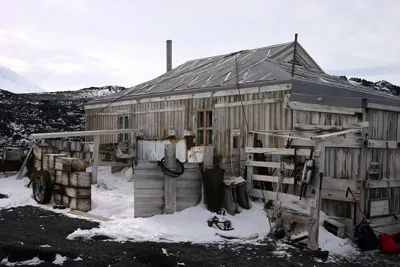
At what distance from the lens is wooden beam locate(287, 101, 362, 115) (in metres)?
9.57

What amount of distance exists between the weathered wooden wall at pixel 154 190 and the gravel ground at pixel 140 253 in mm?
1624

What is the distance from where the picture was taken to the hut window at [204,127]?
14.5 metres

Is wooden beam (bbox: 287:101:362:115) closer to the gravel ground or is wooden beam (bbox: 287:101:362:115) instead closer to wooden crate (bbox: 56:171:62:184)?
the gravel ground

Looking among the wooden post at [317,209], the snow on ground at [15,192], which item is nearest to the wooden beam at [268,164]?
the wooden post at [317,209]

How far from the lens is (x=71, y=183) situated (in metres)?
11.7

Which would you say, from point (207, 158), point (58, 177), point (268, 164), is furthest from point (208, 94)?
point (58, 177)

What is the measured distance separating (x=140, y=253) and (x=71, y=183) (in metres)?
4.81

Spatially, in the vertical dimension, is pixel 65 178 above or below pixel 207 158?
below

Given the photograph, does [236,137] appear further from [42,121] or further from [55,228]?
[42,121]

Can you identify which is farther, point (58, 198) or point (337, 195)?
point (58, 198)

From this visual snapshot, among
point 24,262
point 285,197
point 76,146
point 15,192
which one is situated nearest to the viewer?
point 24,262

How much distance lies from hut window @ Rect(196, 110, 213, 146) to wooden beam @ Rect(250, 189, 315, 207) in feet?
12.4

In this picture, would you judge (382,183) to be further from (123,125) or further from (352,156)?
(123,125)

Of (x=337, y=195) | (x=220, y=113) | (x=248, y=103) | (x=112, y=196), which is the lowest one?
(x=112, y=196)
